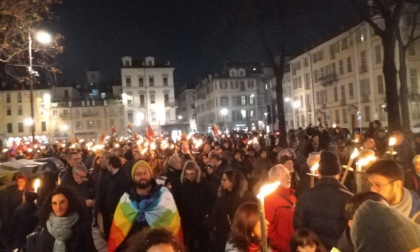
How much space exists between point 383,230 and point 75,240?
385cm

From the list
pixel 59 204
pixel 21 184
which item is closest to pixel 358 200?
pixel 59 204

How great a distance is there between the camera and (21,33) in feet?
50.8

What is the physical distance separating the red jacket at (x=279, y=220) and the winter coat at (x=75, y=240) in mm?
2043

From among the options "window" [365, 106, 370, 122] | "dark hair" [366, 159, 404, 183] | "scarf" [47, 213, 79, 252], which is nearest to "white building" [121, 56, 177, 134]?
"window" [365, 106, 370, 122]

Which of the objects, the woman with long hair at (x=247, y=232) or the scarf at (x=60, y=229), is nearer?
the woman with long hair at (x=247, y=232)

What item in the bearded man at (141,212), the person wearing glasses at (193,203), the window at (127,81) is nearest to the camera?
the bearded man at (141,212)

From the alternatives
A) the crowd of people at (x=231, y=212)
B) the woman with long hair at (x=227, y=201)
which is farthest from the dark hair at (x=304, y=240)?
the woman with long hair at (x=227, y=201)

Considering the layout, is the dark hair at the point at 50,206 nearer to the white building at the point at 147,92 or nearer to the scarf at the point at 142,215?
the scarf at the point at 142,215

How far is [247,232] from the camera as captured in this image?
4.26m

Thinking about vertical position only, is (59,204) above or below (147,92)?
below

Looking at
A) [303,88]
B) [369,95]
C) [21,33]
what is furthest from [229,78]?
[21,33]

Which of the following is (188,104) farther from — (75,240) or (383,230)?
(383,230)

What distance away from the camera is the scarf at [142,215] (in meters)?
5.29

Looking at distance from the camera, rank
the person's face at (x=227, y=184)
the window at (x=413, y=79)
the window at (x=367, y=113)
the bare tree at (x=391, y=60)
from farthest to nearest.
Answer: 1. the window at (x=367, y=113)
2. the window at (x=413, y=79)
3. the bare tree at (x=391, y=60)
4. the person's face at (x=227, y=184)
